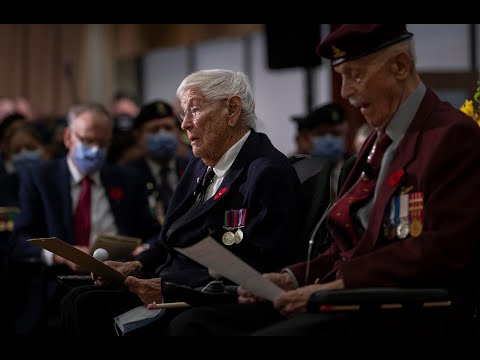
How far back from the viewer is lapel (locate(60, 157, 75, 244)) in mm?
4766

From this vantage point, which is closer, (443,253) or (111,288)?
(443,253)

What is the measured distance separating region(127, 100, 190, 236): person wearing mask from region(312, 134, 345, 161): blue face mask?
82 centimetres

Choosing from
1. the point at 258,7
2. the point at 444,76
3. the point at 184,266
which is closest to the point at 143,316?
the point at 184,266

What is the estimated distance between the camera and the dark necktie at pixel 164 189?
17.7 feet

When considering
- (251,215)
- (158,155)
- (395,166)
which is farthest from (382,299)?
(158,155)

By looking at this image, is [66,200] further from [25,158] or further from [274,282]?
[274,282]

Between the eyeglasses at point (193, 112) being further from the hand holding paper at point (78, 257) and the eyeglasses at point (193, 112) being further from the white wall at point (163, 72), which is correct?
the white wall at point (163, 72)

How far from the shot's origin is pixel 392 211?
253 cm

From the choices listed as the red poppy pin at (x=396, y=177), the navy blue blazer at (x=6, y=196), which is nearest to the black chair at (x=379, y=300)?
the red poppy pin at (x=396, y=177)

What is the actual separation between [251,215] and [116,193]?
6.48ft

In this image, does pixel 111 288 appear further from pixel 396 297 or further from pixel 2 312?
pixel 2 312

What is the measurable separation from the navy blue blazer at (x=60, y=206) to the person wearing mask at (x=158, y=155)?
10.0 inches

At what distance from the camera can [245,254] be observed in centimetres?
301

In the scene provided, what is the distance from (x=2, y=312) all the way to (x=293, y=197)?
8.27ft
